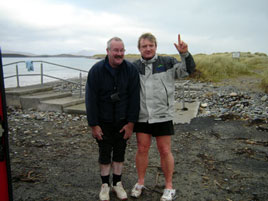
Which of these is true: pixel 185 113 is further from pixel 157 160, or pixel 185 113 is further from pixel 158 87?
pixel 158 87

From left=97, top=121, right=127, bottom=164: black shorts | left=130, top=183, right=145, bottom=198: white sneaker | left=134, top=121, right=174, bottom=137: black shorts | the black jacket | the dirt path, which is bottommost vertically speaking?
the dirt path

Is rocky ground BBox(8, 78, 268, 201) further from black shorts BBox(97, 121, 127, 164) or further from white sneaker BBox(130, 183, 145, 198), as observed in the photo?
black shorts BBox(97, 121, 127, 164)

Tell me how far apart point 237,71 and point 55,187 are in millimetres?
19550

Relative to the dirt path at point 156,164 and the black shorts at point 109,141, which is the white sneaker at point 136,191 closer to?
the dirt path at point 156,164

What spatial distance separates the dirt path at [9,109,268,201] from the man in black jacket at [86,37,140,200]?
78 cm

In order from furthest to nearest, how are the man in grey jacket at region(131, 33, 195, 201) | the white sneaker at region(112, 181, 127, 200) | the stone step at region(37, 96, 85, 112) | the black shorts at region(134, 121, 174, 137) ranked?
the stone step at region(37, 96, 85, 112) < the white sneaker at region(112, 181, 127, 200) < the black shorts at region(134, 121, 174, 137) < the man in grey jacket at region(131, 33, 195, 201)

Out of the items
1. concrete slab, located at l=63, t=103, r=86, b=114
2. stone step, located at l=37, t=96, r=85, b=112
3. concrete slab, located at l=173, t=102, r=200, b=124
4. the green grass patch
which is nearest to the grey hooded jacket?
concrete slab, located at l=173, t=102, r=200, b=124

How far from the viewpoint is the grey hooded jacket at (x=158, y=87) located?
2.87m

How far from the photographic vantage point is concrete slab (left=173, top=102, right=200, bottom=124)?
22.3ft

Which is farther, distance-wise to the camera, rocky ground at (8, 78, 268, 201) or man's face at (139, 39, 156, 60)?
rocky ground at (8, 78, 268, 201)

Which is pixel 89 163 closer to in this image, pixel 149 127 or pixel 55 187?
pixel 55 187

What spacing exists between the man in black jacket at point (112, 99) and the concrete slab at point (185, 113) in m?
3.92

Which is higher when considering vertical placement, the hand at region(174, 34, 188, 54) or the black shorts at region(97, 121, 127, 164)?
the hand at region(174, 34, 188, 54)

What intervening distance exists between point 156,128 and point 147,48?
942 millimetres
